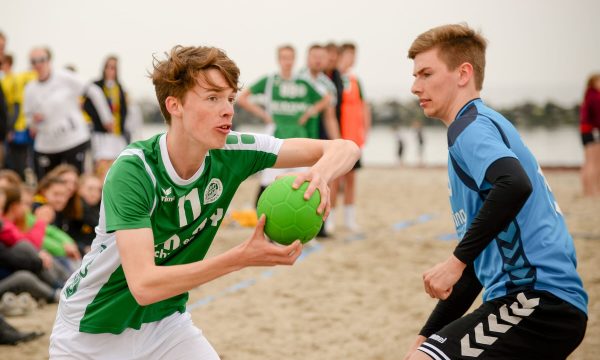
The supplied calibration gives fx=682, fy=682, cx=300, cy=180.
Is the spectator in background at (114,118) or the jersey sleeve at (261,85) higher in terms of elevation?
the jersey sleeve at (261,85)

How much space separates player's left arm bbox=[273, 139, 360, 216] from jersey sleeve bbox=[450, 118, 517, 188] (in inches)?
20.9

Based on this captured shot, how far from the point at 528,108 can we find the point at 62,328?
160 ft

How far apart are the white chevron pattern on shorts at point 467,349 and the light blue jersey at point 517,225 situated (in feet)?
0.85

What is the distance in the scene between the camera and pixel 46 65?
30.3 feet

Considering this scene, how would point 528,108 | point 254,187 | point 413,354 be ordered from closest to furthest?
point 413,354, point 254,187, point 528,108

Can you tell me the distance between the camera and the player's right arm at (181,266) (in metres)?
2.30

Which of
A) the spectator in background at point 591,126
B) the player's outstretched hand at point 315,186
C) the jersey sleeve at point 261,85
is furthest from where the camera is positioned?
the spectator in background at point 591,126

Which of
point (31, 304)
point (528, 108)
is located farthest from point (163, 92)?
point (528, 108)

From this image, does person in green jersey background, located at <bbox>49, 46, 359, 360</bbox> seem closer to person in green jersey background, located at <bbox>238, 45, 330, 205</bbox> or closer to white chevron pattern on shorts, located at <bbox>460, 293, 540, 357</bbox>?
white chevron pattern on shorts, located at <bbox>460, 293, 540, 357</bbox>

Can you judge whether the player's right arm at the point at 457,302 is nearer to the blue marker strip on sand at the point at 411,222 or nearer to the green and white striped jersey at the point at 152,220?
the green and white striped jersey at the point at 152,220

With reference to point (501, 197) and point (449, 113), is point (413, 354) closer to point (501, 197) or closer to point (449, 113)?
point (501, 197)

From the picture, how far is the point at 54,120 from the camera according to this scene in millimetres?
9398

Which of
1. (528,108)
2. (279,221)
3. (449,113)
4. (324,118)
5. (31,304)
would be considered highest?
(449,113)

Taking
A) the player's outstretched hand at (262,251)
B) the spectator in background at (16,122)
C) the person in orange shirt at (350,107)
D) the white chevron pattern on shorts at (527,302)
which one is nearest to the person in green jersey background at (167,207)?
the player's outstretched hand at (262,251)
